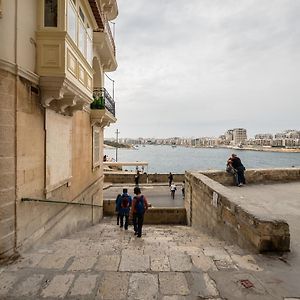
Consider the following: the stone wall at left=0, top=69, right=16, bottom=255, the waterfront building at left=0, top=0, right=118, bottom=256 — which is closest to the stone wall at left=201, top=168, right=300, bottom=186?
the waterfront building at left=0, top=0, right=118, bottom=256

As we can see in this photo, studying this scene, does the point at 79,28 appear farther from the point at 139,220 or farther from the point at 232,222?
the point at 232,222

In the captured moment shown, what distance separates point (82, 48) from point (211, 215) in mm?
5992

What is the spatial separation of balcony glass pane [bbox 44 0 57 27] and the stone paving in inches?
185

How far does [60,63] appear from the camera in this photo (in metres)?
6.28

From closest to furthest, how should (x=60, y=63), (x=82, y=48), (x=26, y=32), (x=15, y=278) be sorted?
(x=15, y=278) → (x=26, y=32) → (x=60, y=63) → (x=82, y=48)

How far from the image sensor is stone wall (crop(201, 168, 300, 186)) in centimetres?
1275

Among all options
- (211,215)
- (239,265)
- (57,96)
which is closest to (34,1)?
(57,96)

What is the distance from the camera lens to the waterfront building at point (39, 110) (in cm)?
514

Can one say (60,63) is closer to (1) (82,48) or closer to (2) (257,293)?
(1) (82,48)

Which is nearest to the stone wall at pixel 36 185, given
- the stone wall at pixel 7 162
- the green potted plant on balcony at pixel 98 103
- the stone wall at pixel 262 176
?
the stone wall at pixel 7 162

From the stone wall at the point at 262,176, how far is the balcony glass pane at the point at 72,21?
7827 mm

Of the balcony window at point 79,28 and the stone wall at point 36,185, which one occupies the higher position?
the balcony window at point 79,28

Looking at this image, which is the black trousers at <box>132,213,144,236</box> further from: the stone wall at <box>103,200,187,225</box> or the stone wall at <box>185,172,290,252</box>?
the stone wall at <box>103,200,187,225</box>

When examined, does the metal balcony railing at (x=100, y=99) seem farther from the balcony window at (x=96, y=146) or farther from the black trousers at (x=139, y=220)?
the black trousers at (x=139, y=220)
